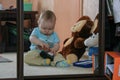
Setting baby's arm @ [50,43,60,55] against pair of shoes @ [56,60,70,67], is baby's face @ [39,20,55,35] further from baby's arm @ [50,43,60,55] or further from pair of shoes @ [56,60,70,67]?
pair of shoes @ [56,60,70,67]

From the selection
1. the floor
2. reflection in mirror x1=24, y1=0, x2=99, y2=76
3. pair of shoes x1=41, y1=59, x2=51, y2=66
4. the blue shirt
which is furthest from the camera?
the blue shirt

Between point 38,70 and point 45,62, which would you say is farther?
point 45,62

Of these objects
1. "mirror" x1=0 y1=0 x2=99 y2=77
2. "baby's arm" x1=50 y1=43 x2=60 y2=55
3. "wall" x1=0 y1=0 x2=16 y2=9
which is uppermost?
"wall" x1=0 y1=0 x2=16 y2=9

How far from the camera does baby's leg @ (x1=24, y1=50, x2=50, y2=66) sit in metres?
2.11

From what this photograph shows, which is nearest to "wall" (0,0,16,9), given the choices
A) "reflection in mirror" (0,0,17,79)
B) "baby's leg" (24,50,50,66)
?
"reflection in mirror" (0,0,17,79)

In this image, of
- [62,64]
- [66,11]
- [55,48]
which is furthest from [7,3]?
[62,64]

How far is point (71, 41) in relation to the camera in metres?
2.32

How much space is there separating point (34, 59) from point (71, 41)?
1.32 feet

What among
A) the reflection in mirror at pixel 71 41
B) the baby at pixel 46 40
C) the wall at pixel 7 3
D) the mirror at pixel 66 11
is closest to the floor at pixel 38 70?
the reflection in mirror at pixel 71 41

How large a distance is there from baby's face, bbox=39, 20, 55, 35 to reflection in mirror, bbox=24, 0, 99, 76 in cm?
10

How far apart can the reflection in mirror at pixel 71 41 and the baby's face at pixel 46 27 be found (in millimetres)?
102

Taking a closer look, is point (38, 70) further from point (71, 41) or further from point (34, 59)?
point (71, 41)

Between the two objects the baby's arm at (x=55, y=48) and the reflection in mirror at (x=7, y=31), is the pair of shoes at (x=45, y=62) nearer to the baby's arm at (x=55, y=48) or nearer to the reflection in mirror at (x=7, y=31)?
the baby's arm at (x=55, y=48)

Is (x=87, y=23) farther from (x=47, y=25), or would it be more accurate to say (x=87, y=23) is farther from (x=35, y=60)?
(x=35, y=60)
